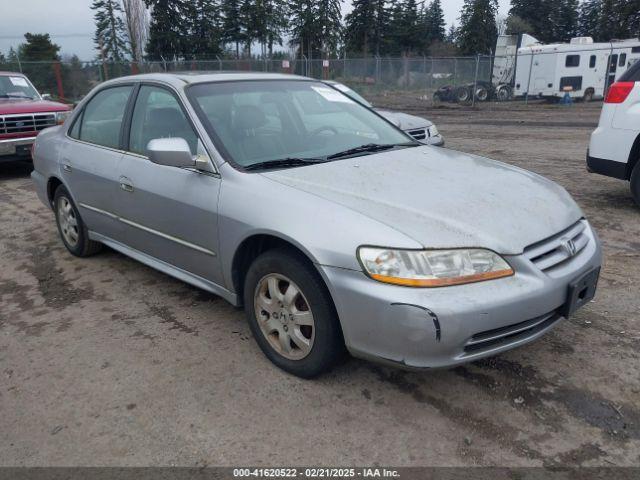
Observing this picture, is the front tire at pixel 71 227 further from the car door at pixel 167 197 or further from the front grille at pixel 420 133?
the front grille at pixel 420 133

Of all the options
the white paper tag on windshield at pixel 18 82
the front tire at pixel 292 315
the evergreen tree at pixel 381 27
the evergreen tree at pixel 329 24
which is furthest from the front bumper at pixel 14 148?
the evergreen tree at pixel 381 27

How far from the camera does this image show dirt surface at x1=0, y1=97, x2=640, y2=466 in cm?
248

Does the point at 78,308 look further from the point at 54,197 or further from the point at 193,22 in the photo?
the point at 193,22

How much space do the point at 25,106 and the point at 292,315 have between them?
8193mm

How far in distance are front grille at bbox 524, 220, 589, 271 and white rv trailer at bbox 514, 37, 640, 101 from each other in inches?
942

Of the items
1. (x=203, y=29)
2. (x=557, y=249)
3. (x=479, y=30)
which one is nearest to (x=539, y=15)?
(x=479, y=30)

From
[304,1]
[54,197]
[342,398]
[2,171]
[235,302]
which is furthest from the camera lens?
[304,1]

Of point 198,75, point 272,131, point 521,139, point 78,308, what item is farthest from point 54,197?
point 521,139

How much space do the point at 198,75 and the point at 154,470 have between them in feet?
8.81

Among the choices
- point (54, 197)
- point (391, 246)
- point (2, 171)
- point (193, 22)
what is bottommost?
point (2, 171)

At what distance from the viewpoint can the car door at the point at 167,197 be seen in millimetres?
3328

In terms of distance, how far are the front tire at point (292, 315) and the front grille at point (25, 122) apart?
24.4 feet

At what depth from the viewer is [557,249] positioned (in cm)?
279

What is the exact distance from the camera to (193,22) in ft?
148
